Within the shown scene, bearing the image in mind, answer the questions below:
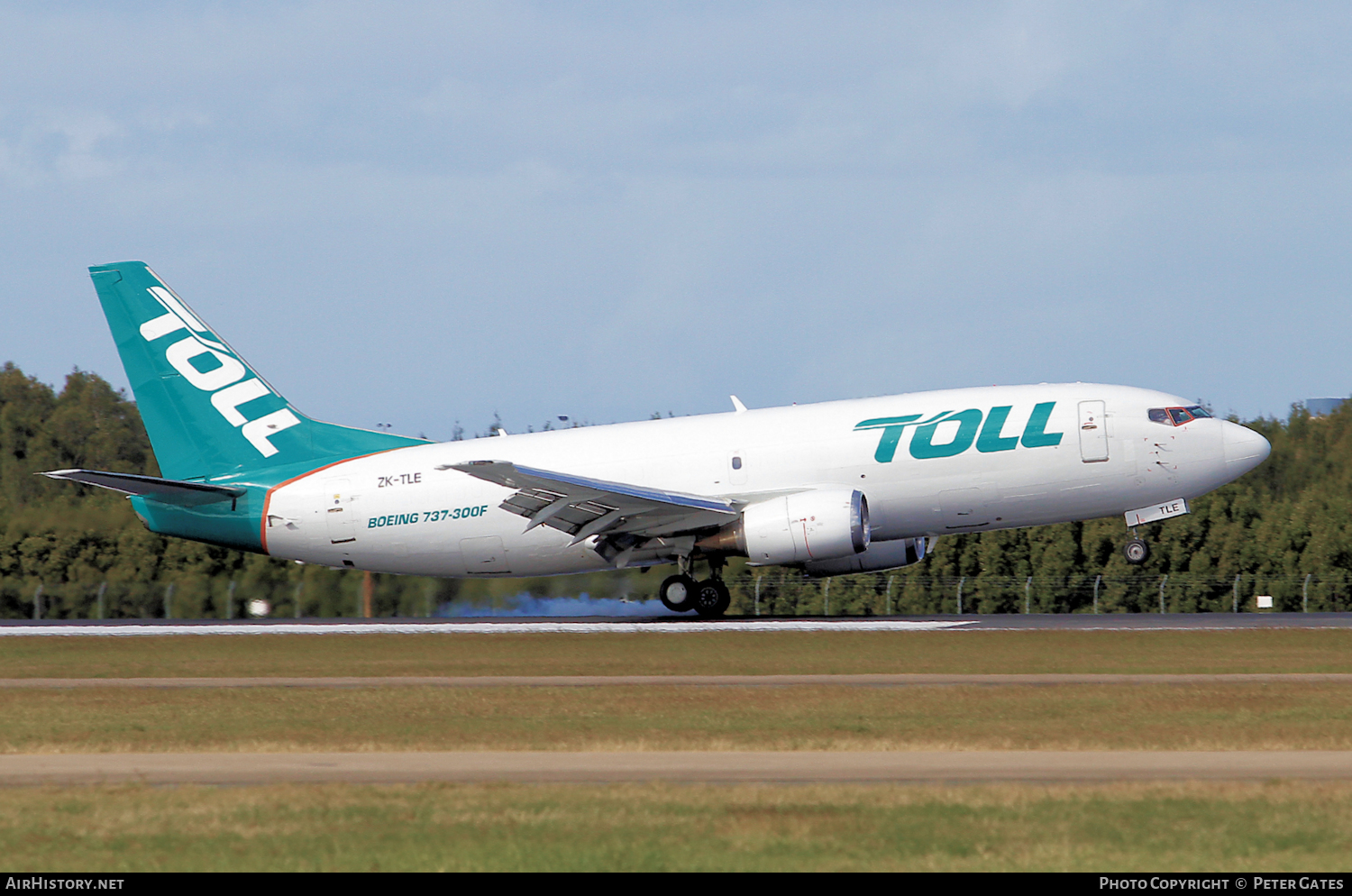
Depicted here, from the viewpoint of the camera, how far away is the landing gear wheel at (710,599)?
3734 cm

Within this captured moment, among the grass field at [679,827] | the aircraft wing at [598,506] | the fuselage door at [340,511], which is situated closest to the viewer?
the grass field at [679,827]

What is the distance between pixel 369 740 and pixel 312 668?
10251 millimetres

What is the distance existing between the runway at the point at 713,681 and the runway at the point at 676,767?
23.6 feet

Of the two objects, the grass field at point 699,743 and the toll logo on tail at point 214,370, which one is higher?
the toll logo on tail at point 214,370

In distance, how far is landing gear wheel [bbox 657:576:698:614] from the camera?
37.3m

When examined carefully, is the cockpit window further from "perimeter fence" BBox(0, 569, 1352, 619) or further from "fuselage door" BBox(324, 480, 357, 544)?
"fuselage door" BBox(324, 480, 357, 544)

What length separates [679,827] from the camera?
11.8 metres

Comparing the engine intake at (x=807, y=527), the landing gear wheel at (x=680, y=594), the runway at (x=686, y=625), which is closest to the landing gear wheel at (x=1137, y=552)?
the runway at (x=686, y=625)

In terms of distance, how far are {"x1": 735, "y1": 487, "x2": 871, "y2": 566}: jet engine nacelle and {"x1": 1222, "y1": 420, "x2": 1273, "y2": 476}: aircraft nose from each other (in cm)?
850

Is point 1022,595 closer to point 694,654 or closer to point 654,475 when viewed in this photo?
point 654,475

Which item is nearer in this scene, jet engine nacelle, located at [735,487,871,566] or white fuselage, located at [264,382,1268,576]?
jet engine nacelle, located at [735,487,871,566]

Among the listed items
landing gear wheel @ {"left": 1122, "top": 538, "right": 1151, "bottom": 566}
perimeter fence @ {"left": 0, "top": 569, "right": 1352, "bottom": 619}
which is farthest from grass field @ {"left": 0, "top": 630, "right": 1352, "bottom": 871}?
perimeter fence @ {"left": 0, "top": 569, "right": 1352, "bottom": 619}

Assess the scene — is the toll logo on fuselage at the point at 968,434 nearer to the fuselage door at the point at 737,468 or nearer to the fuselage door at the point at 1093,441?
the fuselage door at the point at 1093,441

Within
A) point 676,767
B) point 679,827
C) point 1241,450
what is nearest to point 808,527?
point 1241,450
